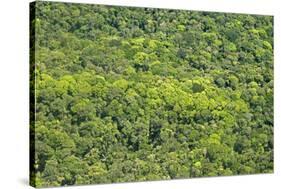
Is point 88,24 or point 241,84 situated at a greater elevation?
point 88,24

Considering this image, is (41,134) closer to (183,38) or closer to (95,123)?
(95,123)

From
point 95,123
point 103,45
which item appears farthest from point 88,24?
point 95,123

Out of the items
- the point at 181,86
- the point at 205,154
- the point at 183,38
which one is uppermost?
the point at 183,38

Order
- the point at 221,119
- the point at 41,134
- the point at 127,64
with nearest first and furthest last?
the point at 41,134 → the point at 127,64 → the point at 221,119

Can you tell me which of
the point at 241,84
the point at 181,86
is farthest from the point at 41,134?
the point at 241,84

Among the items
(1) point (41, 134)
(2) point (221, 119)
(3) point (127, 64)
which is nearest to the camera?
(1) point (41, 134)

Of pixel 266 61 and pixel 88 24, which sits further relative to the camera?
pixel 266 61
